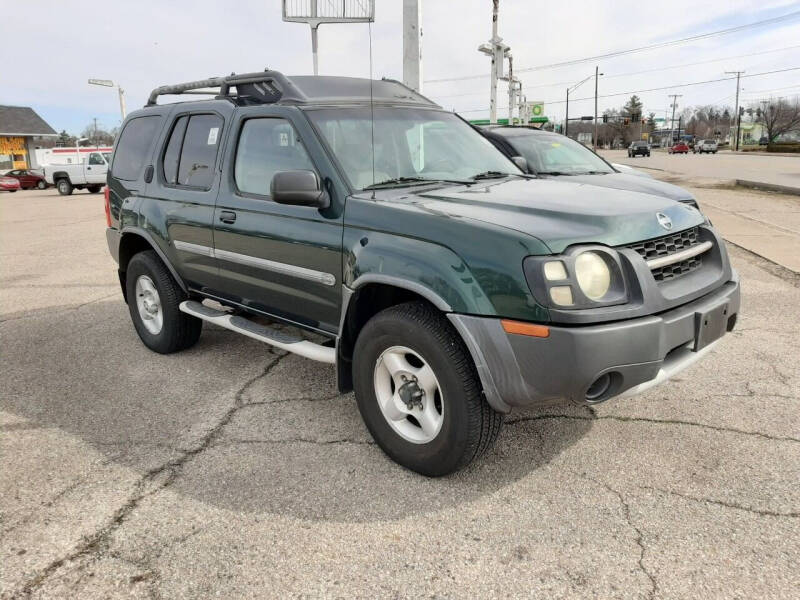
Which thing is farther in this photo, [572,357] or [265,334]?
[265,334]

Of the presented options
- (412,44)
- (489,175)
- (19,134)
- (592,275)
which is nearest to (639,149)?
(19,134)

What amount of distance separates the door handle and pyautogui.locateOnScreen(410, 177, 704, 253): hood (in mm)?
1344

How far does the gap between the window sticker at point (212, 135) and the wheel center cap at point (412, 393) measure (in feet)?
7.52

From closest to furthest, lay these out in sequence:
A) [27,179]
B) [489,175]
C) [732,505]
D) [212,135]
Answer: [732,505]
[489,175]
[212,135]
[27,179]

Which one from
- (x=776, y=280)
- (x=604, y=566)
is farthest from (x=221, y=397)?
(x=776, y=280)

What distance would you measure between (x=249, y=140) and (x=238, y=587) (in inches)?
106

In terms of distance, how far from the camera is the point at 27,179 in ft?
113

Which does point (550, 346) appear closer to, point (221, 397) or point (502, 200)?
point (502, 200)

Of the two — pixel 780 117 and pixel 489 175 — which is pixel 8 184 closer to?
pixel 489 175

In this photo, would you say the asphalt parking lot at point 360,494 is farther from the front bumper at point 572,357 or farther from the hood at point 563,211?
the hood at point 563,211

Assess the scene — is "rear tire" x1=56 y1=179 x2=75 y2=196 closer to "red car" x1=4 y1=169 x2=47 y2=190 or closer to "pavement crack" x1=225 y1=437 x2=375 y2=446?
→ "red car" x1=4 y1=169 x2=47 y2=190

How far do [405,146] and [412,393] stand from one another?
1.59 metres

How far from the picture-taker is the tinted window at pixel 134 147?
5.02 m

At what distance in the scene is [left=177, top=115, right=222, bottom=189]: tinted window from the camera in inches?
169
